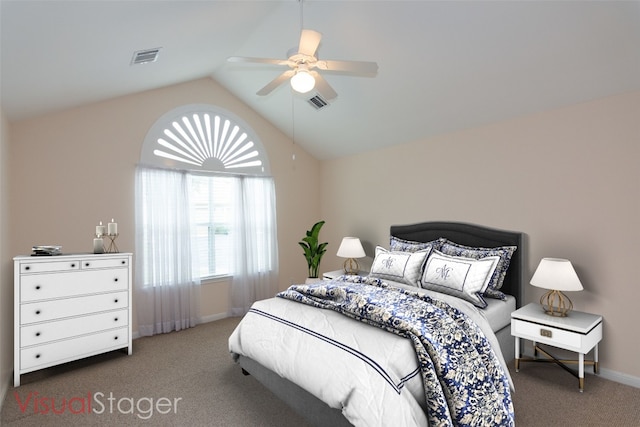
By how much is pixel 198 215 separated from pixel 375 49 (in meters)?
2.91

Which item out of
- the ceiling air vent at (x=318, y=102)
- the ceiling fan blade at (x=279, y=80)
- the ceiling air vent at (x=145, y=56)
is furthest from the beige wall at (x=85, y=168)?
the ceiling fan blade at (x=279, y=80)

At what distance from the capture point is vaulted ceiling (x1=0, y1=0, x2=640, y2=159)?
7.41ft

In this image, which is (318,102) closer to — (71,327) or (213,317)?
(213,317)

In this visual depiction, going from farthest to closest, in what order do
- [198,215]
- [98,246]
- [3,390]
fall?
1. [198,215]
2. [98,246]
3. [3,390]

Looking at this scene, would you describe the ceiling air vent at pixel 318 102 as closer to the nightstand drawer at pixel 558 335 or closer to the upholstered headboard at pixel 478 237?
the upholstered headboard at pixel 478 237

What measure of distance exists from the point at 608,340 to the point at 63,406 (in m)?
4.27

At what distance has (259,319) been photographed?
275cm

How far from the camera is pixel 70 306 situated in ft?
10.0

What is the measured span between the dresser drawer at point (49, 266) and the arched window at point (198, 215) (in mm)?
933

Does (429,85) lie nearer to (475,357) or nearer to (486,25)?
(486,25)

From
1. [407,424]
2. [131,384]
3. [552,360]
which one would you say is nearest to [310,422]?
[407,424]

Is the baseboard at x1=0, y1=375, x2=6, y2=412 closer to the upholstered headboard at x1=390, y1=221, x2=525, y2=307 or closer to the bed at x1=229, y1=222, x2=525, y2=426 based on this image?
the bed at x1=229, y1=222, x2=525, y2=426

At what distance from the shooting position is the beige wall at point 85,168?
3.38m

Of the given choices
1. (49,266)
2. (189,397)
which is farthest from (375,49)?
(49,266)
